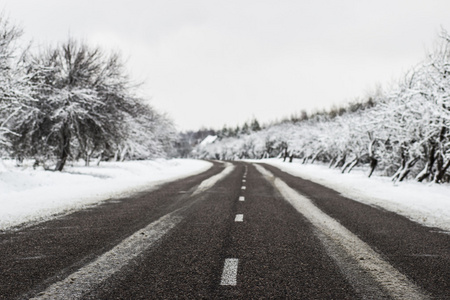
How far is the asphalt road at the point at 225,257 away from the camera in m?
3.41

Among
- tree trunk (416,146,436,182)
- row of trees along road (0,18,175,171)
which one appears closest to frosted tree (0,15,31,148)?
row of trees along road (0,18,175,171)

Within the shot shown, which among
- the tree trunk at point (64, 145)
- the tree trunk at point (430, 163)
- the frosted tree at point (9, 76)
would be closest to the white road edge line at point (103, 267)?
the frosted tree at point (9, 76)

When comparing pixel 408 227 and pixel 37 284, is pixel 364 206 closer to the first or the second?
pixel 408 227

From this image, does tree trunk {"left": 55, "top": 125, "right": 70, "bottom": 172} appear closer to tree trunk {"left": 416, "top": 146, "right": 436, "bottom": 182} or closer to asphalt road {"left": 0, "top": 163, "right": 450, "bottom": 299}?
asphalt road {"left": 0, "top": 163, "right": 450, "bottom": 299}

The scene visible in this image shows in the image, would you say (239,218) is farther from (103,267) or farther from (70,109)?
(70,109)

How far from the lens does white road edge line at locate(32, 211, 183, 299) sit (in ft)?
10.9

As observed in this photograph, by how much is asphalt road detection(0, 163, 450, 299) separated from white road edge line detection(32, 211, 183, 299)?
1cm

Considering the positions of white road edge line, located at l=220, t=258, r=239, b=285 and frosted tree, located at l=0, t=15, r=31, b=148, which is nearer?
white road edge line, located at l=220, t=258, r=239, b=285

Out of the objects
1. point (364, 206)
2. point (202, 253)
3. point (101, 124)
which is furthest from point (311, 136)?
point (202, 253)

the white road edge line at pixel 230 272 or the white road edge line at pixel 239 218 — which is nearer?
the white road edge line at pixel 230 272

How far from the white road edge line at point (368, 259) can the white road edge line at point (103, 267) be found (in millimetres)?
2995

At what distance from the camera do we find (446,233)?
6.19 metres

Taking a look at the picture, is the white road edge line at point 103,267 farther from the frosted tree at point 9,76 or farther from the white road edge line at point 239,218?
the frosted tree at point 9,76

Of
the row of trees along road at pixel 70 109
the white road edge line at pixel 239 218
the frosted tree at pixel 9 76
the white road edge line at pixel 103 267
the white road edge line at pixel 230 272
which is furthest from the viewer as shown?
the row of trees along road at pixel 70 109
